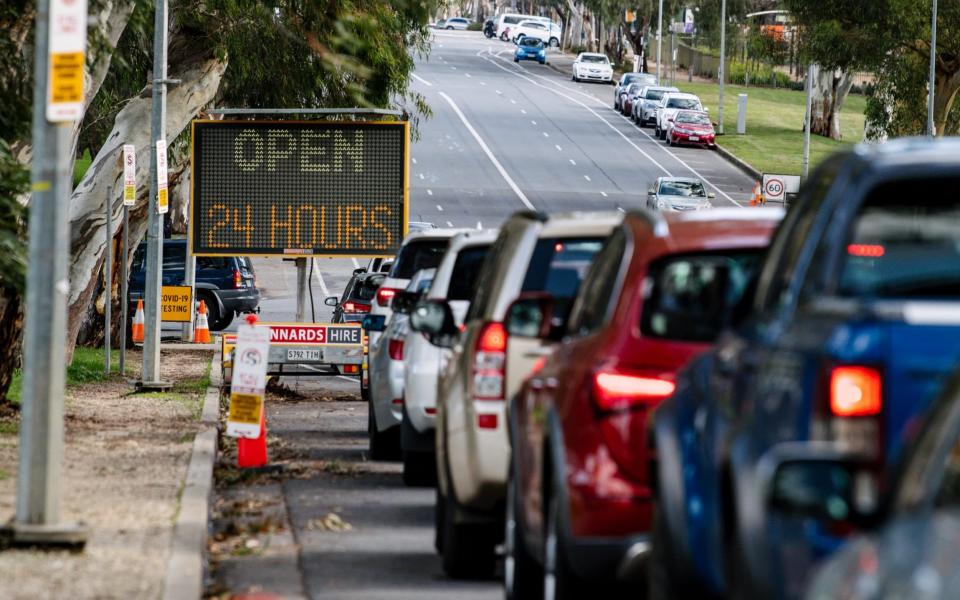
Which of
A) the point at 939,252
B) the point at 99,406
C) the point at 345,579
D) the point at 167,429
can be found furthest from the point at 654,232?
the point at 99,406

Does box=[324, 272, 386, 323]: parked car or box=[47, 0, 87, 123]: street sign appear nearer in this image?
box=[47, 0, 87, 123]: street sign

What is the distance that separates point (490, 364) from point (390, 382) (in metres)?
5.26

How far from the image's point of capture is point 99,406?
2000cm

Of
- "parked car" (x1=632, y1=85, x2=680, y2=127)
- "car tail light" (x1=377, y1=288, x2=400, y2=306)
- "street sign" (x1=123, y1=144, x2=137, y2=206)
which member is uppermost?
"parked car" (x1=632, y1=85, x2=680, y2=127)

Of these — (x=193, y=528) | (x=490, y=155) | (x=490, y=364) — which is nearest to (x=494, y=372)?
(x=490, y=364)

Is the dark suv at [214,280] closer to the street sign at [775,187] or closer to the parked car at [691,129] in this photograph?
the street sign at [775,187]

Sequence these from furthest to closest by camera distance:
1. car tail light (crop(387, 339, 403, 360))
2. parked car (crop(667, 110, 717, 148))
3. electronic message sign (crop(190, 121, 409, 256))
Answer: parked car (crop(667, 110, 717, 148)) → electronic message sign (crop(190, 121, 409, 256)) → car tail light (crop(387, 339, 403, 360))

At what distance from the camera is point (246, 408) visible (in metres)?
14.6

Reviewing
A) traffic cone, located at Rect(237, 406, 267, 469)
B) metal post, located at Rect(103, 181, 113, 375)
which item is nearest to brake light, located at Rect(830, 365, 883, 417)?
traffic cone, located at Rect(237, 406, 267, 469)

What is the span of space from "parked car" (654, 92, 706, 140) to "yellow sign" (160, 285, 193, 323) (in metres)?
53.1

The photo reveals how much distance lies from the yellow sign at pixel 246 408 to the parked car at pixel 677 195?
4024cm

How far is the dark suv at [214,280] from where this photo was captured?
127ft

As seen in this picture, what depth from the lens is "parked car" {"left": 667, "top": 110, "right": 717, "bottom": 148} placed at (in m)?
77.4

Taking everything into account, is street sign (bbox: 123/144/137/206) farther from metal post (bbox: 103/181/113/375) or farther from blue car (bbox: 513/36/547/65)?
blue car (bbox: 513/36/547/65)
